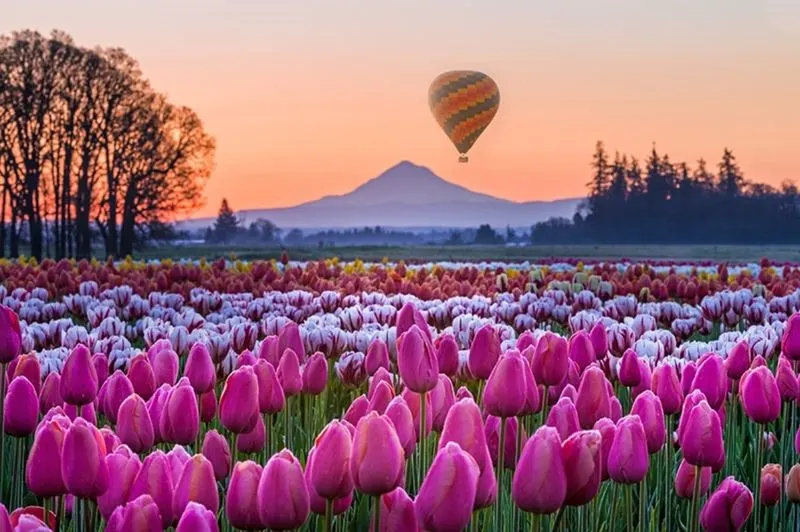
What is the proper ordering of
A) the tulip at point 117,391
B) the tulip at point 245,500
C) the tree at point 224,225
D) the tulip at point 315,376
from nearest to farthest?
the tulip at point 245,500 → the tulip at point 117,391 → the tulip at point 315,376 → the tree at point 224,225

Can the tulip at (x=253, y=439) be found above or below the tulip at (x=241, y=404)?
below

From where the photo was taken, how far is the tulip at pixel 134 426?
3.32 m

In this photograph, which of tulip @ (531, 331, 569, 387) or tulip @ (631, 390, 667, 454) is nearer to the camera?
tulip @ (631, 390, 667, 454)

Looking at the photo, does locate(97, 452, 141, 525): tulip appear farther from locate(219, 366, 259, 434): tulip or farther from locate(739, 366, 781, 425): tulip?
locate(739, 366, 781, 425): tulip

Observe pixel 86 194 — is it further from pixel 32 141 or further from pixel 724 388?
pixel 724 388

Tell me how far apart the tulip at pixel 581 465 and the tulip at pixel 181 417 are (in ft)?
4.28

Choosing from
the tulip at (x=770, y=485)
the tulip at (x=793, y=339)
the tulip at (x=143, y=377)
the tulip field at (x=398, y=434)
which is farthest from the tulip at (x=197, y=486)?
the tulip at (x=793, y=339)

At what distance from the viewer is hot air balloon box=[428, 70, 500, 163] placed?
49.1 meters

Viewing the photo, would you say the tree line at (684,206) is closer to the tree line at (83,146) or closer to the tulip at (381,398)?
the tree line at (83,146)

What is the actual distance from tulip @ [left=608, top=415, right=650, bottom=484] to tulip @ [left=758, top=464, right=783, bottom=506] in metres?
1.05

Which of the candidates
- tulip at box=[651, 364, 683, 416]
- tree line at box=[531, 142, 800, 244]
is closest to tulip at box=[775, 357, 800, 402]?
tulip at box=[651, 364, 683, 416]

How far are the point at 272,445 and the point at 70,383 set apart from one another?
0.97m

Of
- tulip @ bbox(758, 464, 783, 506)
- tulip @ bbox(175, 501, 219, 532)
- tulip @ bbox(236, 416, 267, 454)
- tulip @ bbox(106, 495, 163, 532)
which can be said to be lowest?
tulip @ bbox(758, 464, 783, 506)

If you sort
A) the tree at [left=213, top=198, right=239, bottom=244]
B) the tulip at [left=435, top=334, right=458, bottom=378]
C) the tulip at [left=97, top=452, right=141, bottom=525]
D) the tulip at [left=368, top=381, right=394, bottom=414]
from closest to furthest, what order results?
1. the tulip at [left=97, top=452, right=141, bottom=525]
2. the tulip at [left=368, top=381, right=394, bottom=414]
3. the tulip at [left=435, top=334, right=458, bottom=378]
4. the tree at [left=213, top=198, right=239, bottom=244]
